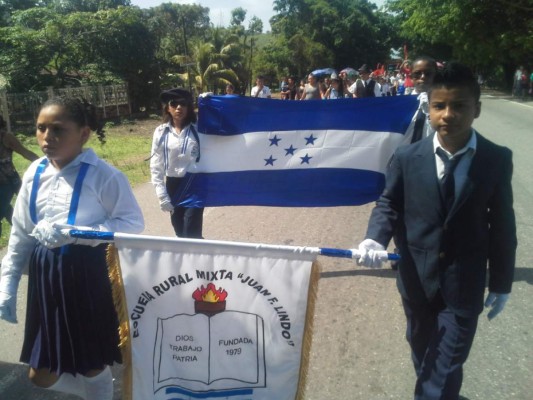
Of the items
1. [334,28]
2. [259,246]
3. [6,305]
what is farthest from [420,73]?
[334,28]

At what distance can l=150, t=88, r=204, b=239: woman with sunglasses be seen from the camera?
15.6 feet

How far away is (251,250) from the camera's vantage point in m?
2.28

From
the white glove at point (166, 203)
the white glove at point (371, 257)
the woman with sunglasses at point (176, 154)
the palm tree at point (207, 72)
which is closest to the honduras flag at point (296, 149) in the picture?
the woman with sunglasses at point (176, 154)

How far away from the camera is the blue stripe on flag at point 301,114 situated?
501 centimetres

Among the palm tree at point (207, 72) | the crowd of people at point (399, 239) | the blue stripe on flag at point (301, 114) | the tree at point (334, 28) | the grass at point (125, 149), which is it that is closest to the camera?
the crowd of people at point (399, 239)

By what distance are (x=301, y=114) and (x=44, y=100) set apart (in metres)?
16.6

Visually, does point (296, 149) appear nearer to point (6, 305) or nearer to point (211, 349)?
point (211, 349)

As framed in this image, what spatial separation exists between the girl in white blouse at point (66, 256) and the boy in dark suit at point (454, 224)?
1245 mm

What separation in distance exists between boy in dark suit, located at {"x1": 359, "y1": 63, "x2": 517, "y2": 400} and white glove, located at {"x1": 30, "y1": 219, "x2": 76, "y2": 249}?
1307 millimetres

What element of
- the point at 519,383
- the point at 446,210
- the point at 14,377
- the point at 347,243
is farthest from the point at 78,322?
the point at 347,243

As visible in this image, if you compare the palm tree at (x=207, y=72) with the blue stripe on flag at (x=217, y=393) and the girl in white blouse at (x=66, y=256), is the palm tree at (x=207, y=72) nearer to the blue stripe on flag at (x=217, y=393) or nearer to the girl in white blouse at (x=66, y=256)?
the girl in white blouse at (x=66, y=256)

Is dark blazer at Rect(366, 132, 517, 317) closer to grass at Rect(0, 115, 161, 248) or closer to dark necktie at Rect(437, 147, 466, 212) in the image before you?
dark necktie at Rect(437, 147, 466, 212)

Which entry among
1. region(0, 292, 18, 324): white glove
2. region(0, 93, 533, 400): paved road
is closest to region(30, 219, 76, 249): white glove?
region(0, 292, 18, 324): white glove

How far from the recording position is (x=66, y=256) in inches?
95.0
